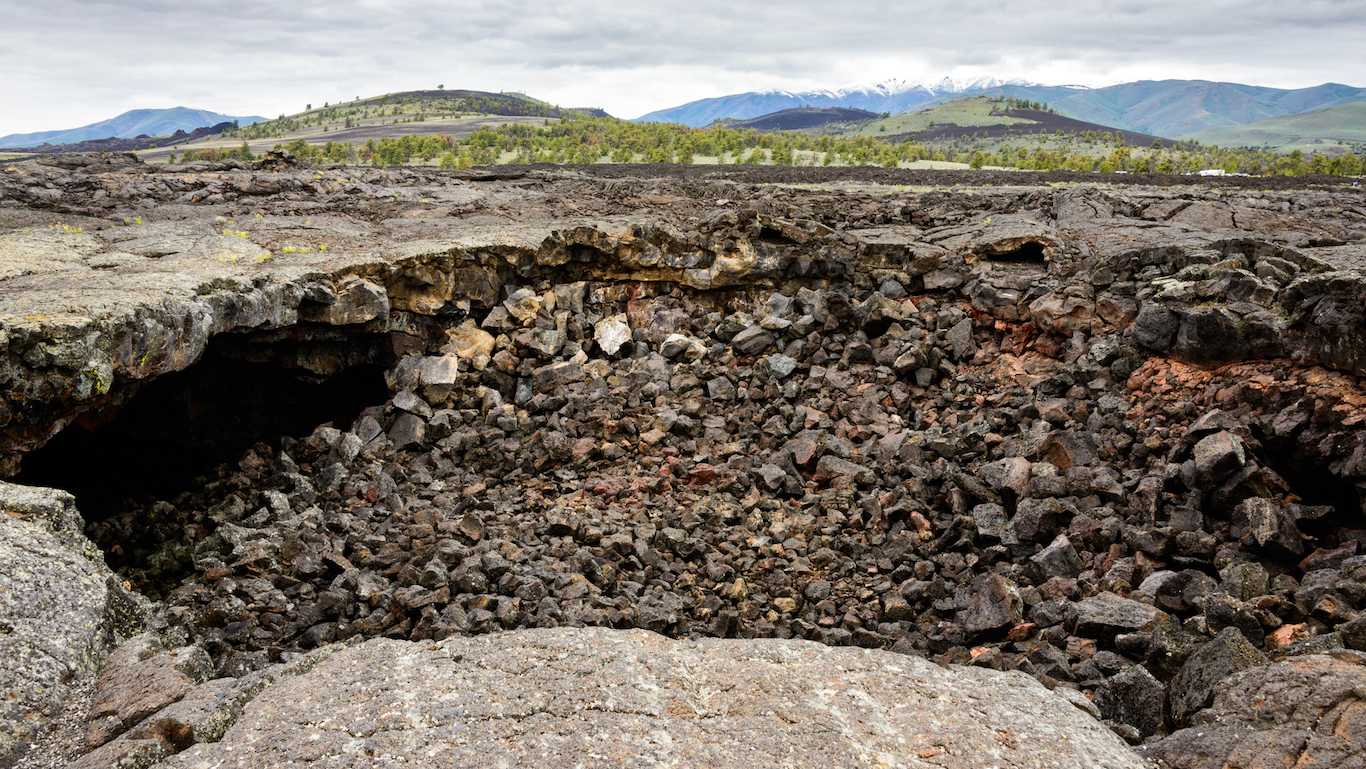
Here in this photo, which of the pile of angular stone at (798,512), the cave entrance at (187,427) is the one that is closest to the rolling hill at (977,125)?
the pile of angular stone at (798,512)

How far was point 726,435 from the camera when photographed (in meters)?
7.11

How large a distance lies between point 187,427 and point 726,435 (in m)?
6.18

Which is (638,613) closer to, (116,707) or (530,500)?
(530,500)

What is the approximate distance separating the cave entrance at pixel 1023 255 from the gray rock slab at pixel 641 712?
6748 mm

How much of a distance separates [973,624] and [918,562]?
0.83 meters

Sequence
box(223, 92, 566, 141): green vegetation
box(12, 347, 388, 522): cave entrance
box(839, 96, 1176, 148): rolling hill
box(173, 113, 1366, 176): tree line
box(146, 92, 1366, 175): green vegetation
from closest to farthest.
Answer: box(12, 347, 388, 522): cave entrance → box(173, 113, 1366, 176): tree line → box(146, 92, 1366, 175): green vegetation → box(223, 92, 566, 141): green vegetation → box(839, 96, 1176, 148): rolling hill

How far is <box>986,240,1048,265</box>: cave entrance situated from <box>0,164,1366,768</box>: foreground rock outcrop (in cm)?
5

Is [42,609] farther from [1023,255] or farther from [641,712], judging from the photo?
[1023,255]

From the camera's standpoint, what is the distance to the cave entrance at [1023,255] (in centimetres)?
869

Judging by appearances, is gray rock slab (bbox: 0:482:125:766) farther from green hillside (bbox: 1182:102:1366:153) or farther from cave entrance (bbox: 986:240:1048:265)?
green hillside (bbox: 1182:102:1366:153)

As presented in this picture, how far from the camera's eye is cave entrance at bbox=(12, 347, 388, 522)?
21.9 feet

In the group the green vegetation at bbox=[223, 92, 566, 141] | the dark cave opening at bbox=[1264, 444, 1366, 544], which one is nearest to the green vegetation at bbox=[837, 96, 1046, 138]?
the green vegetation at bbox=[223, 92, 566, 141]

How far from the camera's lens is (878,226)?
10312mm

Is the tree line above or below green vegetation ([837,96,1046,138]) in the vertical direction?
below
